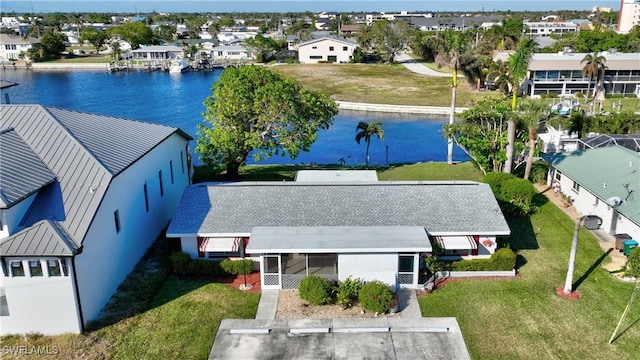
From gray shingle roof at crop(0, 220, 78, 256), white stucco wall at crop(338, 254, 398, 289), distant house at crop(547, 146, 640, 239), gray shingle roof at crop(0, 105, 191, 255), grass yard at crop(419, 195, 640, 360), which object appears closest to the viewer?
gray shingle roof at crop(0, 220, 78, 256)

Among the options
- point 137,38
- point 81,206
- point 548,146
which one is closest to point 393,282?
point 81,206

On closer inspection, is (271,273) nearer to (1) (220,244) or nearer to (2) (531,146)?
(1) (220,244)

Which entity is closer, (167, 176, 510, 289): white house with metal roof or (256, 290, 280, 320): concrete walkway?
(256, 290, 280, 320): concrete walkway

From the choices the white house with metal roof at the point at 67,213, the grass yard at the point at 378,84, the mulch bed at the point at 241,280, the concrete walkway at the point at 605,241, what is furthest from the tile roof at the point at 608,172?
the grass yard at the point at 378,84

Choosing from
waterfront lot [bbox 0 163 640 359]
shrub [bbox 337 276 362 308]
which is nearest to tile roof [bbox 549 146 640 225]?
waterfront lot [bbox 0 163 640 359]

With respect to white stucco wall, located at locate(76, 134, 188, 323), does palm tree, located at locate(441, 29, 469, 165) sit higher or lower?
higher

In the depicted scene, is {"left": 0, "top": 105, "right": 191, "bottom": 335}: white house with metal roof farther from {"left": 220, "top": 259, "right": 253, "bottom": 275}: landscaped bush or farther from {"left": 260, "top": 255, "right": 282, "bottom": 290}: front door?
{"left": 260, "top": 255, "right": 282, "bottom": 290}: front door

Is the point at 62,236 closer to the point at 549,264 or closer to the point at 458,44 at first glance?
the point at 549,264
